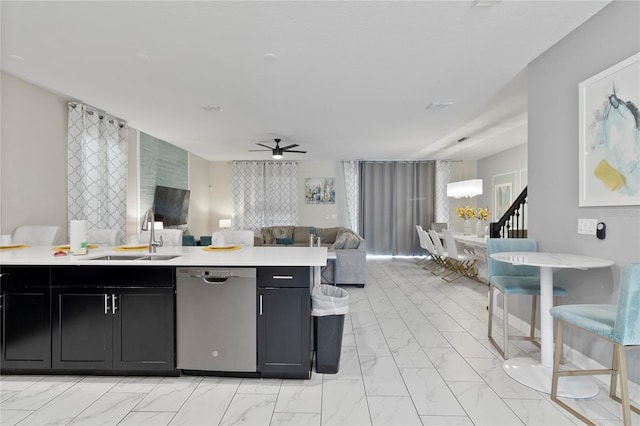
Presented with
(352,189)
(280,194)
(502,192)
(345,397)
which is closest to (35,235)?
(345,397)

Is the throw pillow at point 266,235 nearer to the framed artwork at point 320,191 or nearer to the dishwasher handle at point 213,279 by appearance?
the framed artwork at point 320,191

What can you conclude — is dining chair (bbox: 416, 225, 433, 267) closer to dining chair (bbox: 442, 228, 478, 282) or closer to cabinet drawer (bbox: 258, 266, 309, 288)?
dining chair (bbox: 442, 228, 478, 282)

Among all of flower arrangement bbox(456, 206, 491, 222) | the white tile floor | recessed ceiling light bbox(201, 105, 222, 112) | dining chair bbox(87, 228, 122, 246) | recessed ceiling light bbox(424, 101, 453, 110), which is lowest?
the white tile floor

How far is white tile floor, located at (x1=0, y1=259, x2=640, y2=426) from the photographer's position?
6.33 feet

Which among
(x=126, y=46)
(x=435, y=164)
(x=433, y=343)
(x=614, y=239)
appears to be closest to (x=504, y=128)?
(x=435, y=164)

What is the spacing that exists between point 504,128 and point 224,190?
6778 millimetres

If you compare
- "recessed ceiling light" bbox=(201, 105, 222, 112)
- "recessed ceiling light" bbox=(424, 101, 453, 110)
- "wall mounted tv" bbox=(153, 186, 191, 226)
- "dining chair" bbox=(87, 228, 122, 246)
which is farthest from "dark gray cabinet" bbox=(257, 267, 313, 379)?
"wall mounted tv" bbox=(153, 186, 191, 226)

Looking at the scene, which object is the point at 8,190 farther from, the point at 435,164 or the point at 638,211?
the point at 435,164

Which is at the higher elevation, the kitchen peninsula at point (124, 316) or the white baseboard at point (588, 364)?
the kitchen peninsula at point (124, 316)

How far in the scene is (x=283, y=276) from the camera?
236 centimetres

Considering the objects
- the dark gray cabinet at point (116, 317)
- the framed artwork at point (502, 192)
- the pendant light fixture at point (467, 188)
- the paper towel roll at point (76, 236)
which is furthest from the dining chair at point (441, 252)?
the paper towel roll at point (76, 236)

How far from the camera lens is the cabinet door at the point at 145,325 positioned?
2.38m

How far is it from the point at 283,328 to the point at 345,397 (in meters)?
0.61

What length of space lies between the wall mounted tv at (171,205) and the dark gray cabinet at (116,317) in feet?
12.5
